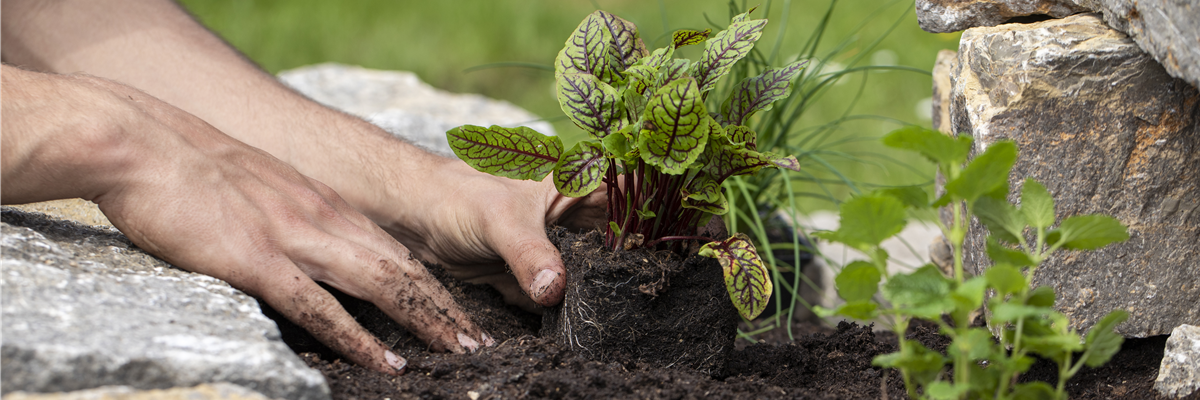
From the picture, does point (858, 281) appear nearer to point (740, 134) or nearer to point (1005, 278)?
point (1005, 278)

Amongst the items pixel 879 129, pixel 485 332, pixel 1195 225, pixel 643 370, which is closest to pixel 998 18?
pixel 1195 225

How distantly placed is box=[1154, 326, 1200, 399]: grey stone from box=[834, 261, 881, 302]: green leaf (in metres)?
0.66

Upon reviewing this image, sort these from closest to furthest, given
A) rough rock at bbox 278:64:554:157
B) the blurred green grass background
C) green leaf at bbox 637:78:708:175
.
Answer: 1. green leaf at bbox 637:78:708:175
2. rough rock at bbox 278:64:554:157
3. the blurred green grass background

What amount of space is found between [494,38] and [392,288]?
161 inches

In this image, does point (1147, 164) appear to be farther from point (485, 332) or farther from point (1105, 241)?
point (485, 332)

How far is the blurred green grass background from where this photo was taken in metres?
4.64

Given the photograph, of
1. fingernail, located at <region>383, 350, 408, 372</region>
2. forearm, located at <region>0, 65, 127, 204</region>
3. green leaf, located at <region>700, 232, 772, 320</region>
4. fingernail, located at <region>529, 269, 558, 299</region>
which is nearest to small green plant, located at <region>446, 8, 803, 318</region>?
green leaf, located at <region>700, 232, 772, 320</region>

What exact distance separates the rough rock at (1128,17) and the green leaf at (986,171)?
0.41 m

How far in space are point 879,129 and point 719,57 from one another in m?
3.29

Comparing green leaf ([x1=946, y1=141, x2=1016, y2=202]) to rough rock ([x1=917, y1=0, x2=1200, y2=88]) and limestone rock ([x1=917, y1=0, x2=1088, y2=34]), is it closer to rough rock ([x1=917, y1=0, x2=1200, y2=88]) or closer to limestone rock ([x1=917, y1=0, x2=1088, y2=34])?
rough rock ([x1=917, y1=0, x2=1200, y2=88])

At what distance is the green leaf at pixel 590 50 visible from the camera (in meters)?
1.36

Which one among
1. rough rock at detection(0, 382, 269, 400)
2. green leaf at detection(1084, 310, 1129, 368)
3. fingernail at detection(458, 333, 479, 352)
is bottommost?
rough rock at detection(0, 382, 269, 400)

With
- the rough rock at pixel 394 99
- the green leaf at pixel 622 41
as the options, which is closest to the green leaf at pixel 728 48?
the green leaf at pixel 622 41

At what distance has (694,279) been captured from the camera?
4.52 feet
